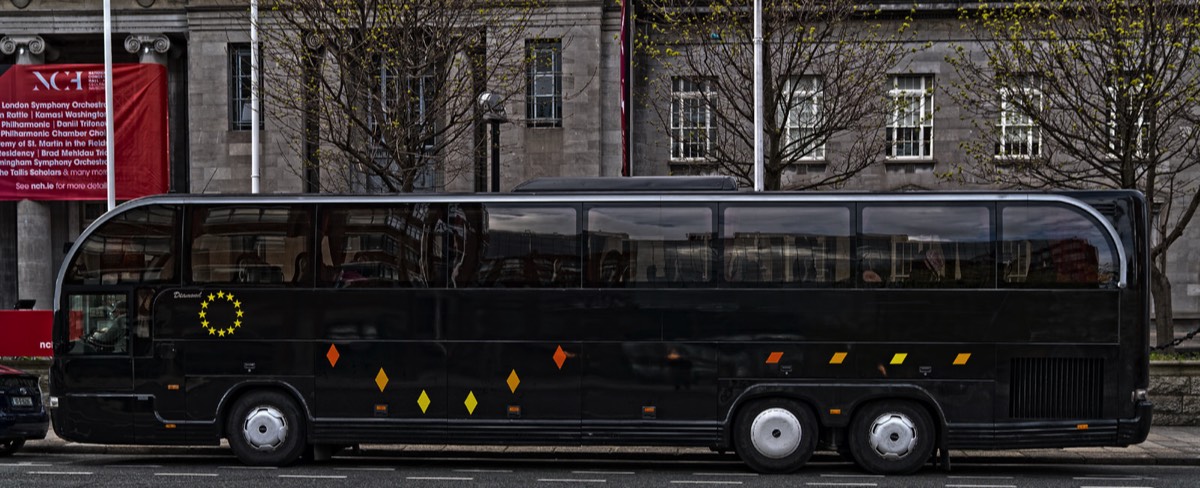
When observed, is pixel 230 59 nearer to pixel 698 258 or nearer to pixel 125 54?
pixel 125 54

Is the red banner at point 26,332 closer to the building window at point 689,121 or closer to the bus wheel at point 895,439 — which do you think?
the building window at point 689,121

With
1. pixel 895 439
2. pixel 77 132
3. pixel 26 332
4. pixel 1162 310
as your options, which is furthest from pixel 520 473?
pixel 77 132

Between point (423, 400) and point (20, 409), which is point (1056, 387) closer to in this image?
point (423, 400)

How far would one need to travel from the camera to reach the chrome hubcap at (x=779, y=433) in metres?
13.3

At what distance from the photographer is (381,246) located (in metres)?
13.7

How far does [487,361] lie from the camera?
1362cm

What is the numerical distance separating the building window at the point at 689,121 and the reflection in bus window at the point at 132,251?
490 inches

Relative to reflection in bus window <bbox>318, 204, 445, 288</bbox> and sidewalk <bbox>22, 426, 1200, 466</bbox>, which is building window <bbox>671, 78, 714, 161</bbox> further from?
reflection in bus window <bbox>318, 204, 445, 288</bbox>

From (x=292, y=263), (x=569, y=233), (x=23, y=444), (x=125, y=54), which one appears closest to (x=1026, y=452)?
(x=569, y=233)

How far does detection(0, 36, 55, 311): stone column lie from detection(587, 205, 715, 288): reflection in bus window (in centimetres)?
2125

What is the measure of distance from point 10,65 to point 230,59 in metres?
5.91

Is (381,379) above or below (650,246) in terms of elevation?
below

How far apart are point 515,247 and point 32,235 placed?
68.5ft

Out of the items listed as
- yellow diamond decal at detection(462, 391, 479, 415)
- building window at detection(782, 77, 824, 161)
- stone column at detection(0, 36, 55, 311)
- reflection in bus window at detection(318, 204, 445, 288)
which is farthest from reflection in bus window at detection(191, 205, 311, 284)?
stone column at detection(0, 36, 55, 311)
